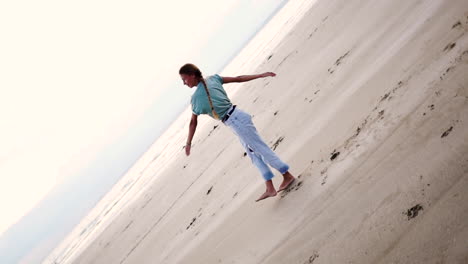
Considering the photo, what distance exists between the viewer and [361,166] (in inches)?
171

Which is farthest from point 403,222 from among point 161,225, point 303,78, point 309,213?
point 161,225

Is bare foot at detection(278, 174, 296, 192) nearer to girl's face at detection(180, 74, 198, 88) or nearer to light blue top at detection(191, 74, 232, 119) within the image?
light blue top at detection(191, 74, 232, 119)

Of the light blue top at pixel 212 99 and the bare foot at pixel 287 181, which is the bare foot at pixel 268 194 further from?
the light blue top at pixel 212 99

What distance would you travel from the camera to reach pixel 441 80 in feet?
15.4

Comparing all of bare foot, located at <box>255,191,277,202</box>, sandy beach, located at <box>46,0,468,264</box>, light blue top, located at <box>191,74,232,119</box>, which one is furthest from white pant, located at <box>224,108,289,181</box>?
sandy beach, located at <box>46,0,468,264</box>

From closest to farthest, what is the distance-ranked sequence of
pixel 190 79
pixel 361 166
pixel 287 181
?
1. pixel 361 166
2. pixel 190 79
3. pixel 287 181

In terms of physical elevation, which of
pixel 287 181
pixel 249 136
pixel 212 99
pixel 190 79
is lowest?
pixel 287 181

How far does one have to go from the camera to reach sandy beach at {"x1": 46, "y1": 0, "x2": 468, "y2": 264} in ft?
10.6

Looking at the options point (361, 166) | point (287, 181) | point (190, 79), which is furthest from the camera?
point (287, 181)

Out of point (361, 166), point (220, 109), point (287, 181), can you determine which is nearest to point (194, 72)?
point (220, 109)

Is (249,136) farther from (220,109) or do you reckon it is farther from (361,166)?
(361,166)

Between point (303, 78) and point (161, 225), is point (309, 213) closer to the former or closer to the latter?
point (303, 78)

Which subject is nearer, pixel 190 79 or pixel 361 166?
pixel 361 166

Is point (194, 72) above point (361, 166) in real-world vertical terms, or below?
above
